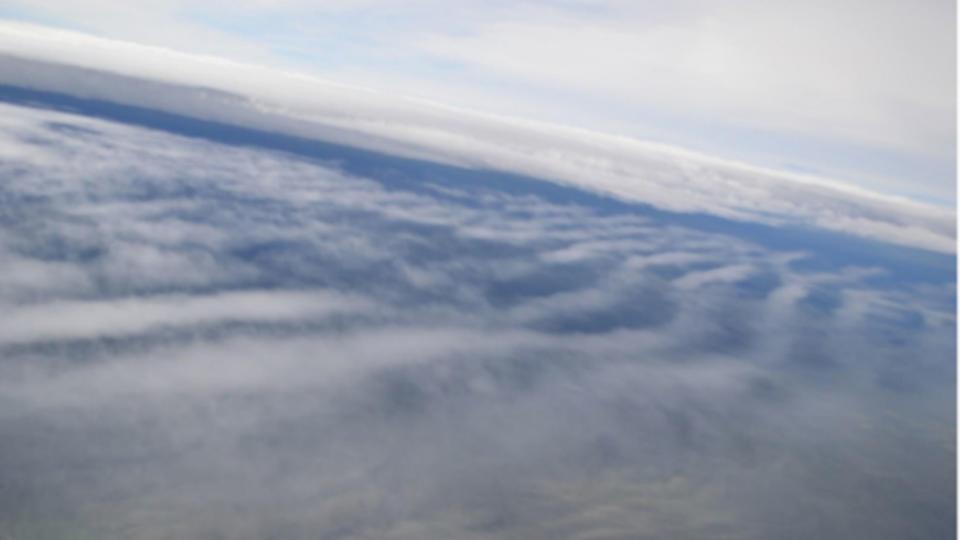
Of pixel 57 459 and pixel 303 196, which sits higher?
pixel 303 196

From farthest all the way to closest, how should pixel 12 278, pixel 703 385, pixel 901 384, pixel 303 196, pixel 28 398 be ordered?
pixel 303 196
pixel 901 384
pixel 703 385
pixel 12 278
pixel 28 398

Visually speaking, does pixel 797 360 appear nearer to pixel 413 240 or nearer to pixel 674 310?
pixel 674 310

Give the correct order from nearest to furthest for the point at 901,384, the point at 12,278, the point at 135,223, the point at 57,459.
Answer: the point at 57,459 < the point at 12,278 < the point at 901,384 < the point at 135,223

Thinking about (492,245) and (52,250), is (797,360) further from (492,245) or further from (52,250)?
(52,250)

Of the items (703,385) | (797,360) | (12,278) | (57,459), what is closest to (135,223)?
(12,278)

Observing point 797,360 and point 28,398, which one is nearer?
point 28,398

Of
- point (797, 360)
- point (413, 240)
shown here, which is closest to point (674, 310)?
point (797, 360)

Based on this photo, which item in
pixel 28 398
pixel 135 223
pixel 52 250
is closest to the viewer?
pixel 28 398

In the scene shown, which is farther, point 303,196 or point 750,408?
point 303,196

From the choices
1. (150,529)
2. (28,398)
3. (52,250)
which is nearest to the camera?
(150,529)
